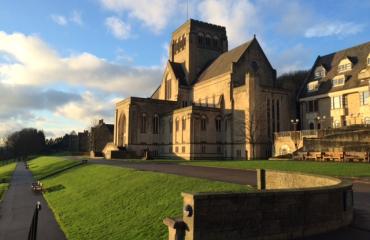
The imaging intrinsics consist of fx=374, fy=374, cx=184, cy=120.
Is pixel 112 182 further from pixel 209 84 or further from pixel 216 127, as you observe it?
pixel 209 84

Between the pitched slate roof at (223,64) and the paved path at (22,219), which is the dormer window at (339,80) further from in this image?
the paved path at (22,219)

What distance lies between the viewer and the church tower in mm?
91000

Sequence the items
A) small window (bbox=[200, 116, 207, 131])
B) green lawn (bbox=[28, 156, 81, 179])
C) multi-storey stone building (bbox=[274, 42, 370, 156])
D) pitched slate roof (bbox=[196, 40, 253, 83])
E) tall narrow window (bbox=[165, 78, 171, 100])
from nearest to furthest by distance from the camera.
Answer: green lawn (bbox=[28, 156, 81, 179])
multi-storey stone building (bbox=[274, 42, 370, 156])
small window (bbox=[200, 116, 207, 131])
pitched slate roof (bbox=[196, 40, 253, 83])
tall narrow window (bbox=[165, 78, 171, 100])

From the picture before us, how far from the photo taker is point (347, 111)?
197 feet

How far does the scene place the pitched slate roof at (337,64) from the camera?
198 ft

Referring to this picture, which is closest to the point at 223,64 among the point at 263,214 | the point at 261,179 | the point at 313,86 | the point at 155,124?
the point at 155,124

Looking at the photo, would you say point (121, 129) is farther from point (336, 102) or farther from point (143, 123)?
point (336, 102)

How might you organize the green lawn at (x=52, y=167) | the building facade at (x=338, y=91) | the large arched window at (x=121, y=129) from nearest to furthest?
the green lawn at (x=52, y=167) < the building facade at (x=338, y=91) < the large arched window at (x=121, y=129)

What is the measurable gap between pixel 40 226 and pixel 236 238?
15.1 m

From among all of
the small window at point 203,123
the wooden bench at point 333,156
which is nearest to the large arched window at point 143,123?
the small window at point 203,123

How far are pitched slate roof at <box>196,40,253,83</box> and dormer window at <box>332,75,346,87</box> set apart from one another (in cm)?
1986

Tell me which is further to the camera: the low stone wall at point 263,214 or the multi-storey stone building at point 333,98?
the multi-storey stone building at point 333,98

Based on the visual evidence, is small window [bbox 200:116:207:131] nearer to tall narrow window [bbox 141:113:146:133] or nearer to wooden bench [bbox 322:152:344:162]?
tall narrow window [bbox 141:113:146:133]

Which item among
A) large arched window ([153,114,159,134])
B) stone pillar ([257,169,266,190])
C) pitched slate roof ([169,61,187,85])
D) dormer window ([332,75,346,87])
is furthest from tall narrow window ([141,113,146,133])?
stone pillar ([257,169,266,190])
